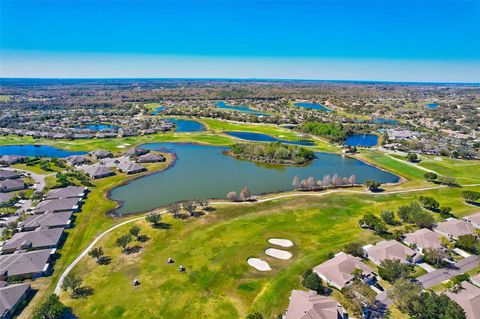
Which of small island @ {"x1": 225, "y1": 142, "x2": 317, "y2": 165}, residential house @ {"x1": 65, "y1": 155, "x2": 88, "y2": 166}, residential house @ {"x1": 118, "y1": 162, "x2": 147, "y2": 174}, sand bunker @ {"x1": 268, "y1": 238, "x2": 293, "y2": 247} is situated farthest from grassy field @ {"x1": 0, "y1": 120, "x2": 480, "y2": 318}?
small island @ {"x1": 225, "y1": 142, "x2": 317, "y2": 165}

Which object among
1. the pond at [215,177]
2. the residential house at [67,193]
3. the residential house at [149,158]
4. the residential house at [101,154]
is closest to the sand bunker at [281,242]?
the pond at [215,177]

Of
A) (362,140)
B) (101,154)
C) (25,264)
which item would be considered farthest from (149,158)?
(362,140)

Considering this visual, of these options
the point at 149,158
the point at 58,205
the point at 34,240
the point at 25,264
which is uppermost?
the point at 149,158

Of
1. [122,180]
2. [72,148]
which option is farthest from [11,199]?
[72,148]

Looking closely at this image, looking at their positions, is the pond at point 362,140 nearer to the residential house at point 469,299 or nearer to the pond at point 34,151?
the residential house at point 469,299

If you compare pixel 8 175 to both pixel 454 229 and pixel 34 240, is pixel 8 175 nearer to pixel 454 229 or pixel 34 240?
pixel 34 240

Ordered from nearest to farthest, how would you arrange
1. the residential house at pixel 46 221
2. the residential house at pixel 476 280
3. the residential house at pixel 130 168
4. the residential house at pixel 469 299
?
the residential house at pixel 469 299, the residential house at pixel 476 280, the residential house at pixel 46 221, the residential house at pixel 130 168
